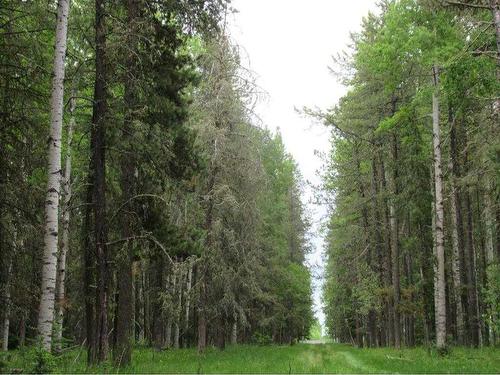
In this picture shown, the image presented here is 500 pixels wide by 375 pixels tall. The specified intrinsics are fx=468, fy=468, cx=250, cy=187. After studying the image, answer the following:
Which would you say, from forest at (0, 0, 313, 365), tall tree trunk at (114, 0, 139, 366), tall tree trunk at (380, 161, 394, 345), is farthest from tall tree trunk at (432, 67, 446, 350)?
tall tree trunk at (114, 0, 139, 366)

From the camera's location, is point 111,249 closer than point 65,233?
Yes

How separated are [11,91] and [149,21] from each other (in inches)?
136

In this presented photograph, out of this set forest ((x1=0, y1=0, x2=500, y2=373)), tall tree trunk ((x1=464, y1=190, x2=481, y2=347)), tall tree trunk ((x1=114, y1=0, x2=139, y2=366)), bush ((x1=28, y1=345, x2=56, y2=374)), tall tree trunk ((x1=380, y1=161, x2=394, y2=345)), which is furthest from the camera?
tall tree trunk ((x1=380, y1=161, x2=394, y2=345))

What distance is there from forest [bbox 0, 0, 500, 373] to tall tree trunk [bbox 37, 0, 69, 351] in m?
0.03

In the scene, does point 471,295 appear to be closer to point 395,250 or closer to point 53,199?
point 395,250

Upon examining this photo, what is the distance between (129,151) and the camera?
1034 centimetres

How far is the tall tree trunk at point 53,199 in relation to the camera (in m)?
7.90

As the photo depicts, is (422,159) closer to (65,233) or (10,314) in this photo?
(65,233)

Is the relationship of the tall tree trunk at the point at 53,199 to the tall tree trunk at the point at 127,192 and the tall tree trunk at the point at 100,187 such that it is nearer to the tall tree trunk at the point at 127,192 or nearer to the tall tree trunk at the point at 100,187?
the tall tree trunk at the point at 100,187

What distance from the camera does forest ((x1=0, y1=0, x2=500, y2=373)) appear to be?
9938 mm

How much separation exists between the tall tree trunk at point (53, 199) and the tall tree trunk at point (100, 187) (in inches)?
38.8

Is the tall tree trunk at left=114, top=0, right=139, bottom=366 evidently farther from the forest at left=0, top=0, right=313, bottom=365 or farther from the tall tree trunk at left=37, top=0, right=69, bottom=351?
the tall tree trunk at left=37, top=0, right=69, bottom=351

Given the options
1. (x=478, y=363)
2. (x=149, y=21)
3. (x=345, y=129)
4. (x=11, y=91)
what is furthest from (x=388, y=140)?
(x=11, y=91)

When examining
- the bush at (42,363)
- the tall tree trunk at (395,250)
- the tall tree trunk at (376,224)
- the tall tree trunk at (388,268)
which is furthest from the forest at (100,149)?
the tall tree trunk at (376,224)
